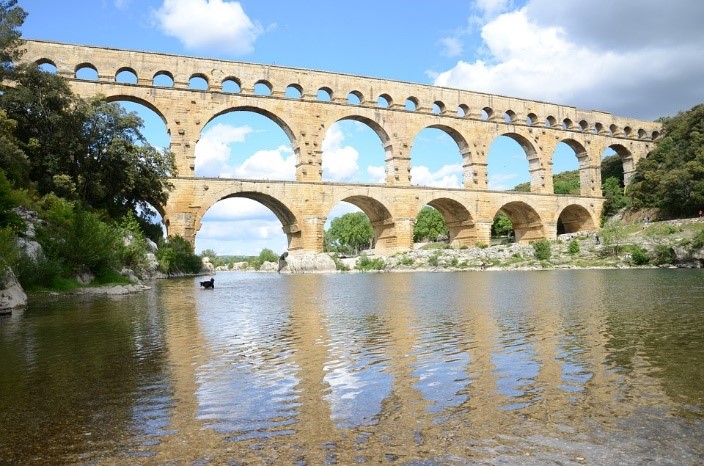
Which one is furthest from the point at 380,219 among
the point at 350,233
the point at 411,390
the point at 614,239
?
the point at 350,233

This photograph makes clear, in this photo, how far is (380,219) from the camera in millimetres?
36781

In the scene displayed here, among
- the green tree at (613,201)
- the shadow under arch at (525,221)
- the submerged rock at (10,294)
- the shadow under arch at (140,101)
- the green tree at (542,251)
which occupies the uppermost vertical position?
the shadow under arch at (140,101)

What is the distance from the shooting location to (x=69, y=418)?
144 inches

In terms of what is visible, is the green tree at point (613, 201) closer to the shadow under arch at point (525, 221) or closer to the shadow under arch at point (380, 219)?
the shadow under arch at point (525, 221)

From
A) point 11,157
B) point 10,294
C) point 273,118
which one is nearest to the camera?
point 10,294

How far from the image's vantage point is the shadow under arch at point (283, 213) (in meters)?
32.7

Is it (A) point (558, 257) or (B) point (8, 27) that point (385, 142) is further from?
(B) point (8, 27)

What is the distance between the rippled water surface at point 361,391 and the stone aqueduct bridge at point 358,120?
24.3 metres

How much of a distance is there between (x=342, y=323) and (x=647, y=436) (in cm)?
545

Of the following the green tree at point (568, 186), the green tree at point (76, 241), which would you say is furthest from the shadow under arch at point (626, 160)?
the green tree at point (76, 241)

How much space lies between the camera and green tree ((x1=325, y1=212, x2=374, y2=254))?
251 ft

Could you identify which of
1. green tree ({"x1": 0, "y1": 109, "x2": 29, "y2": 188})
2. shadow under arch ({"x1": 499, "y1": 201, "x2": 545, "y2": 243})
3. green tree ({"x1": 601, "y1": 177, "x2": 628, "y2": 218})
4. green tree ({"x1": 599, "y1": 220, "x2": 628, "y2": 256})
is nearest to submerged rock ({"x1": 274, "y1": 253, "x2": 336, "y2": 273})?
shadow under arch ({"x1": 499, "y1": 201, "x2": 545, "y2": 243})

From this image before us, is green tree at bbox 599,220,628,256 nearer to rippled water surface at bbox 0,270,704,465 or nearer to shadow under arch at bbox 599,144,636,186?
shadow under arch at bbox 599,144,636,186

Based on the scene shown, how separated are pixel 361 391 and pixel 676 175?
1437 inches
